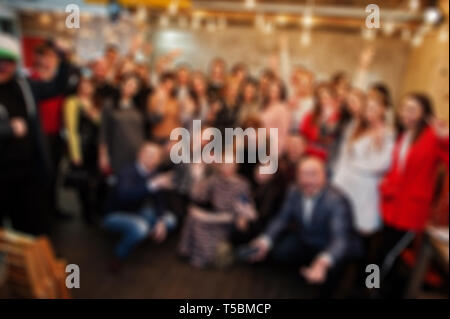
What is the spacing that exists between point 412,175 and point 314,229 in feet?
2.14

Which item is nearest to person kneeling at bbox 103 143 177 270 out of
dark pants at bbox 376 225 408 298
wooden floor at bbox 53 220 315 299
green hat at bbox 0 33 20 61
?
wooden floor at bbox 53 220 315 299

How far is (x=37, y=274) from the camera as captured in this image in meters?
1.15

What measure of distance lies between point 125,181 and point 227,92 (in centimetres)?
192

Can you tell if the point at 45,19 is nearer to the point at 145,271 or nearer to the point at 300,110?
the point at 300,110

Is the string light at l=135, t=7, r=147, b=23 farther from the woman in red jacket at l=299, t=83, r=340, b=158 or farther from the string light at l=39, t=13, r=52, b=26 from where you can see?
the woman in red jacket at l=299, t=83, r=340, b=158

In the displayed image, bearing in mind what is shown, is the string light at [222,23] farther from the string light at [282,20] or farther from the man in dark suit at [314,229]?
the man in dark suit at [314,229]

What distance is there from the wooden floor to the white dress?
0.59 metres

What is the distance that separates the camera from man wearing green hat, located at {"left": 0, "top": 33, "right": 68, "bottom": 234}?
5.02 ft

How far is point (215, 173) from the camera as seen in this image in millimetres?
2410

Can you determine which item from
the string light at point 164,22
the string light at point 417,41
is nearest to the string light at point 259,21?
the string light at point 164,22

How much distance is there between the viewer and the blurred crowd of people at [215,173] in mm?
1618

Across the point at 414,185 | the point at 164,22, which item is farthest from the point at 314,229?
the point at 164,22
